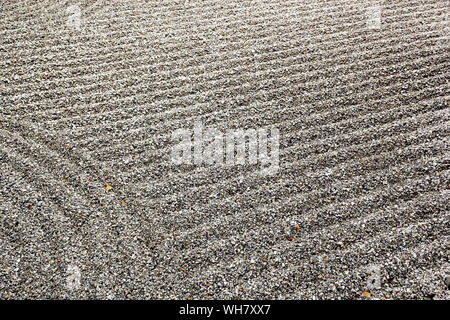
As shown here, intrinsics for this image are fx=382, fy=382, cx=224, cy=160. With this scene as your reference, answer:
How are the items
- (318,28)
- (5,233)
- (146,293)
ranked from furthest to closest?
(318,28)
(5,233)
(146,293)

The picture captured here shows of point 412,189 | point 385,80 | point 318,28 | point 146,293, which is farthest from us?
point 318,28

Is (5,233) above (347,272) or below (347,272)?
above

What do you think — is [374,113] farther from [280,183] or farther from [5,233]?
[5,233]

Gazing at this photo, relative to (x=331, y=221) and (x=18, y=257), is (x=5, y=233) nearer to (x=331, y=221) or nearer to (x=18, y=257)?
(x=18, y=257)

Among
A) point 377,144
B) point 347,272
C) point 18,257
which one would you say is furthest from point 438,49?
point 18,257

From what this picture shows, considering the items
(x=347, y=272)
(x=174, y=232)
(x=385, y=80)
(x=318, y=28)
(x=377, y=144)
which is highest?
(x=318, y=28)

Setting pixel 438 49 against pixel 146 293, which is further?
pixel 438 49
